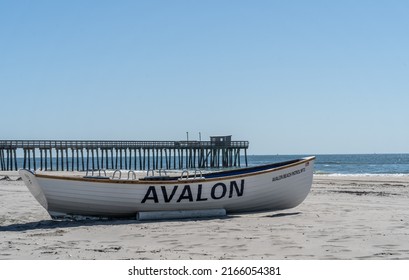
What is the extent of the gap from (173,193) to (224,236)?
304 cm

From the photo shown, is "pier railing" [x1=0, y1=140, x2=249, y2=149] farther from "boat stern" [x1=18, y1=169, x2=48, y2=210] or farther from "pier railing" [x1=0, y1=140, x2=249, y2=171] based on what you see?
"boat stern" [x1=18, y1=169, x2=48, y2=210]

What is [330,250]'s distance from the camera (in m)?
8.59

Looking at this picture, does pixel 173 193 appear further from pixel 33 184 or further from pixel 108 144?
pixel 108 144

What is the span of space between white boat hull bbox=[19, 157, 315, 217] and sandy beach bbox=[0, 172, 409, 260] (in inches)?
13.2

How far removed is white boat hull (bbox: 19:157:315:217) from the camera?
1223 centimetres

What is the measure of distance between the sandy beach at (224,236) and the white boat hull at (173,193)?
0.34 metres

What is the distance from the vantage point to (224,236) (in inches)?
397

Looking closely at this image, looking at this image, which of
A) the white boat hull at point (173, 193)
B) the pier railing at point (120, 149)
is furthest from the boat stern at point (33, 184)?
the pier railing at point (120, 149)

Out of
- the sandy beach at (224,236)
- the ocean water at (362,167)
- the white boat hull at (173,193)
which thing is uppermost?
the white boat hull at (173,193)

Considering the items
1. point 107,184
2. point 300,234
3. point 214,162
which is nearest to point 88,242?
point 107,184

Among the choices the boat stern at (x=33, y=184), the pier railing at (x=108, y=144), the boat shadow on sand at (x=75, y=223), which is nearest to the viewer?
the boat shadow on sand at (x=75, y=223)

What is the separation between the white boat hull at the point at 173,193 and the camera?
12227mm

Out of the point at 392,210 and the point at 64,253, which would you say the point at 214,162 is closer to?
the point at 392,210

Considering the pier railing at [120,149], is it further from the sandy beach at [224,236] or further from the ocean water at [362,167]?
the sandy beach at [224,236]
